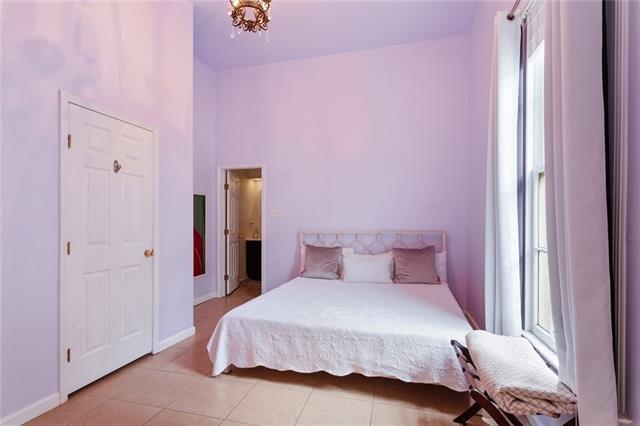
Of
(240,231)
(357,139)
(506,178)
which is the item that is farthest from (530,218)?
(240,231)

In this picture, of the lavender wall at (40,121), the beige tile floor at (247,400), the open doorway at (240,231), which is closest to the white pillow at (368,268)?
the beige tile floor at (247,400)

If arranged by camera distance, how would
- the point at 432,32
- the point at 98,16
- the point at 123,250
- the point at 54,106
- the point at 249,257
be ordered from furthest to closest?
1. the point at 249,257
2. the point at 432,32
3. the point at 123,250
4. the point at 98,16
5. the point at 54,106

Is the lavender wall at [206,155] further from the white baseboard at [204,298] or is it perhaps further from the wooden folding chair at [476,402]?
the wooden folding chair at [476,402]

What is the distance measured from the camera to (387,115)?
13.1ft

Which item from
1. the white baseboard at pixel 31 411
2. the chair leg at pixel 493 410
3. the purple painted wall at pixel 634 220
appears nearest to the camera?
the purple painted wall at pixel 634 220

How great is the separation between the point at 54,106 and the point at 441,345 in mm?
3108

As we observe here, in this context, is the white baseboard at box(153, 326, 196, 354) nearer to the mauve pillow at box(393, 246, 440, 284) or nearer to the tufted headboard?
the tufted headboard

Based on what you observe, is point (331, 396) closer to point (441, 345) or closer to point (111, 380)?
point (441, 345)

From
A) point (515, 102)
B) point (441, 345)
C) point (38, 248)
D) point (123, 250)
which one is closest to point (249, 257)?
point (123, 250)

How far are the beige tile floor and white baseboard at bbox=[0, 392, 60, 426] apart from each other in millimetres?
39

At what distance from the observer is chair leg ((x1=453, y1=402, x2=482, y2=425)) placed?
175 cm

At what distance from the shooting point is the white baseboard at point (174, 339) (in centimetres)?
283

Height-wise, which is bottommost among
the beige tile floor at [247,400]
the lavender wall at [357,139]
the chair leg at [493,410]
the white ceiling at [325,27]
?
the beige tile floor at [247,400]

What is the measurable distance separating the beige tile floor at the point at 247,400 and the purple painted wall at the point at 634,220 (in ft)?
3.95
